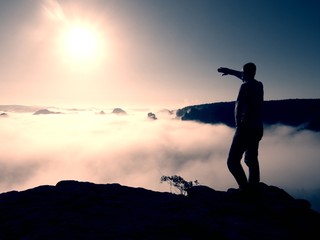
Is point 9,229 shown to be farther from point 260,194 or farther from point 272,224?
point 260,194

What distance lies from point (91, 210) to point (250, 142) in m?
4.58

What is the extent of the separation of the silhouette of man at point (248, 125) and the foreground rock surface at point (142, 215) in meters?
0.82

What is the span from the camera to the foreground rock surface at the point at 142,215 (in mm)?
5129

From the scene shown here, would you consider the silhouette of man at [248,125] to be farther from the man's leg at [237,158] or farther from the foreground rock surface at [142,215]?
the foreground rock surface at [142,215]

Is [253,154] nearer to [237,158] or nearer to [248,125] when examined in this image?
[237,158]

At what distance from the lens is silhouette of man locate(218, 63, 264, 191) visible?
7.20 metres

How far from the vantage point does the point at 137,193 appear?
7832 millimetres

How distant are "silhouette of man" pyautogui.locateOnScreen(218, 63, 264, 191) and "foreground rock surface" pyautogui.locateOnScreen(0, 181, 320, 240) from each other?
0.82 m

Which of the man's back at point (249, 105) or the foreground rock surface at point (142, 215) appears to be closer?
the foreground rock surface at point (142, 215)

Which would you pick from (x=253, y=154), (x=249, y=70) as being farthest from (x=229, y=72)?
(x=253, y=154)

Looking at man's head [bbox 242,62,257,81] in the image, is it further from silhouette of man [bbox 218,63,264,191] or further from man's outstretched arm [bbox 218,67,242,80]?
man's outstretched arm [bbox 218,67,242,80]

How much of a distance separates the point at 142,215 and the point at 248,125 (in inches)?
146

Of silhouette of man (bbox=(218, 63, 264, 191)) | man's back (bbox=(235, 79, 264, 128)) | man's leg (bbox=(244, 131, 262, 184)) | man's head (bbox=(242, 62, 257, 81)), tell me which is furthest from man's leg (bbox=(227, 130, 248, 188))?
man's head (bbox=(242, 62, 257, 81))

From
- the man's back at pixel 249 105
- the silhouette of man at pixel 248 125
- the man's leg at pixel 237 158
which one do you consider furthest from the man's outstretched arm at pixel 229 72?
the man's leg at pixel 237 158
